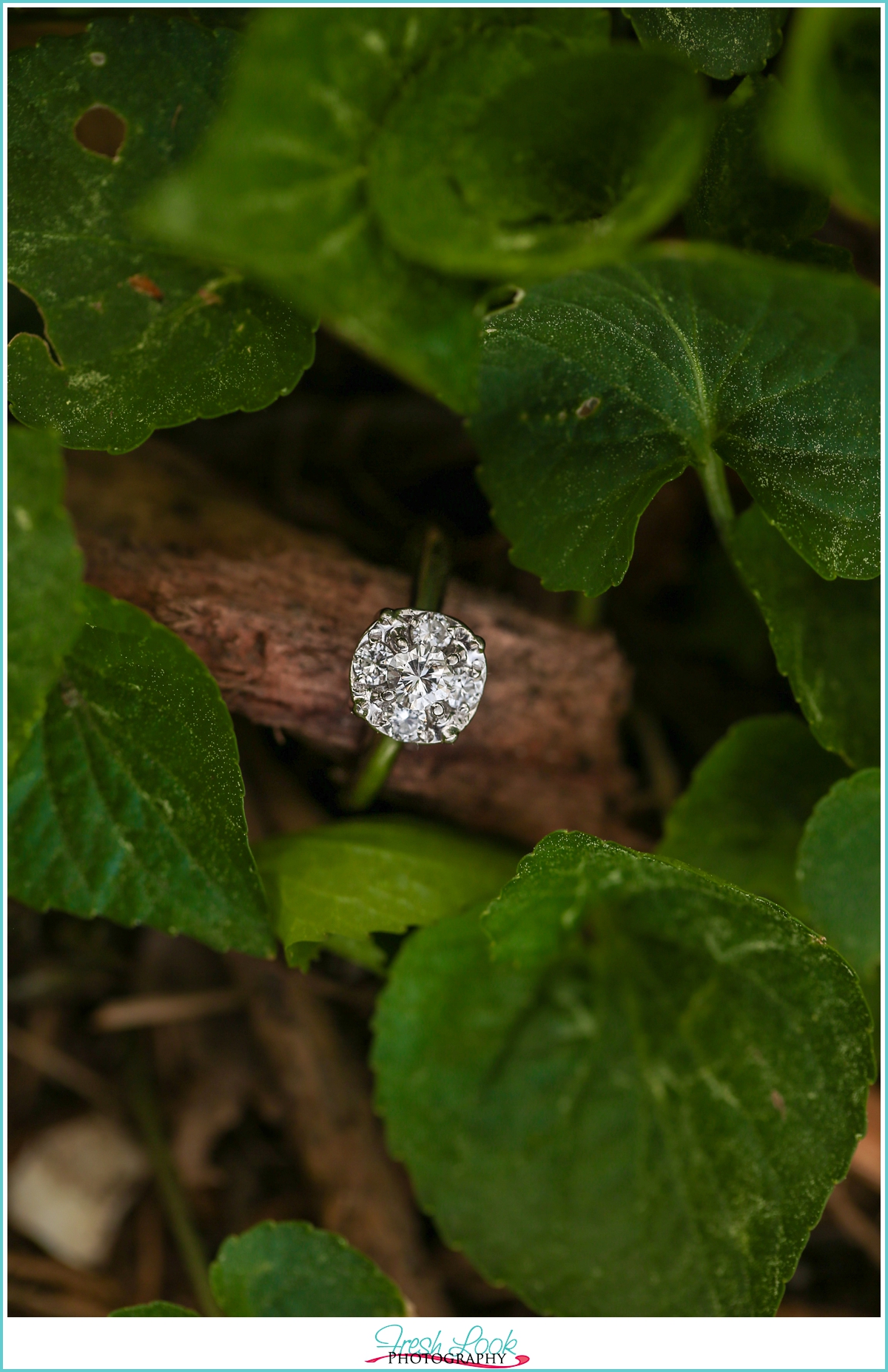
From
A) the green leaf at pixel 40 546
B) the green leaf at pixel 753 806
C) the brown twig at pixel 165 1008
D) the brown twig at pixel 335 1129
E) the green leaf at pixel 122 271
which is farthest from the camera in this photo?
A: the brown twig at pixel 165 1008

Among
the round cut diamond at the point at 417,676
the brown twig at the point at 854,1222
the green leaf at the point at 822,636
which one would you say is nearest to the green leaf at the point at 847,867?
the green leaf at the point at 822,636

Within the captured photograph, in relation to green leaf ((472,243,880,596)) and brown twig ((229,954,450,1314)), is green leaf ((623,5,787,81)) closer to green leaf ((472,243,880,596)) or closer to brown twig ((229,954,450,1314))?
green leaf ((472,243,880,596))

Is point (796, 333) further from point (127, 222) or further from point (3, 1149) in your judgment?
point (3, 1149)

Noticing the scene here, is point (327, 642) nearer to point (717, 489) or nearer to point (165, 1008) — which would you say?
point (717, 489)

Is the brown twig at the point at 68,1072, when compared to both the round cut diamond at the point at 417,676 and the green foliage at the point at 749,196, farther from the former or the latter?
the green foliage at the point at 749,196

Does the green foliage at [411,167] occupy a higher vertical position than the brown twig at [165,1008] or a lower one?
higher

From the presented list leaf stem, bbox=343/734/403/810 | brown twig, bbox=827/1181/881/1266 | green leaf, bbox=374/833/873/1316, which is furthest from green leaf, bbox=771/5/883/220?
brown twig, bbox=827/1181/881/1266

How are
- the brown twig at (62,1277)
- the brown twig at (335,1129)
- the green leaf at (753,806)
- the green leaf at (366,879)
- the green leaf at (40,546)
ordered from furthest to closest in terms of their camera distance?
1. the brown twig at (62,1277)
2. the brown twig at (335,1129)
3. the green leaf at (753,806)
4. the green leaf at (366,879)
5. the green leaf at (40,546)
